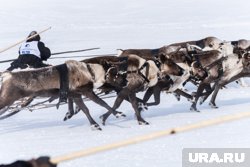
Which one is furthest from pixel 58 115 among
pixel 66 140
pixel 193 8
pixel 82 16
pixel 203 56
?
pixel 193 8

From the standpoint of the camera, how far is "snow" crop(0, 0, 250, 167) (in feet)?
22.7

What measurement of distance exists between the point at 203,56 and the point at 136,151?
11.7 feet

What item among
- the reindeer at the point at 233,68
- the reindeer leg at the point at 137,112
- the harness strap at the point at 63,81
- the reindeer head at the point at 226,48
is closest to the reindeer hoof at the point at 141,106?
the reindeer leg at the point at 137,112

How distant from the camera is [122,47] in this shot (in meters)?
20.2

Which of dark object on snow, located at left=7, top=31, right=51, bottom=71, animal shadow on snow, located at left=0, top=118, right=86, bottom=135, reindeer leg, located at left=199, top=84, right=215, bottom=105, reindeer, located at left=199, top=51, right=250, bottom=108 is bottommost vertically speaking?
animal shadow on snow, located at left=0, top=118, right=86, bottom=135

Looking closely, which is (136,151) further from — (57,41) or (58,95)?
(57,41)

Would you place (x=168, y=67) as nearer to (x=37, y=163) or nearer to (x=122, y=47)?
(x=37, y=163)

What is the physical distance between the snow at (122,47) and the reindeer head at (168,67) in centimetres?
71

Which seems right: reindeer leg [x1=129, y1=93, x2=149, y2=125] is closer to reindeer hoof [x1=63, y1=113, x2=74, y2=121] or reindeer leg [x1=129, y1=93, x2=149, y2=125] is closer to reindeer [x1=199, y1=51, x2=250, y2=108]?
reindeer hoof [x1=63, y1=113, x2=74, y2=121]

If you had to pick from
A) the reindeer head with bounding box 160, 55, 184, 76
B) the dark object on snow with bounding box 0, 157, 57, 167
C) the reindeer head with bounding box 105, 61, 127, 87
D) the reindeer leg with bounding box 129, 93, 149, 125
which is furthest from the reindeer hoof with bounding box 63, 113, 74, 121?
the dark object on snow with bounding box 0, 157, 57, 167

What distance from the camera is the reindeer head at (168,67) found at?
364 inches

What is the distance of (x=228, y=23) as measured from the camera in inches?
1094

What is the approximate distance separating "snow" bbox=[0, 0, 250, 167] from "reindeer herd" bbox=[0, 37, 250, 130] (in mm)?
373

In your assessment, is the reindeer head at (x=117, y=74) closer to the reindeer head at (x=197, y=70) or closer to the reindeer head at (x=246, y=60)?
the reindeer head at (x=197, y=70)
